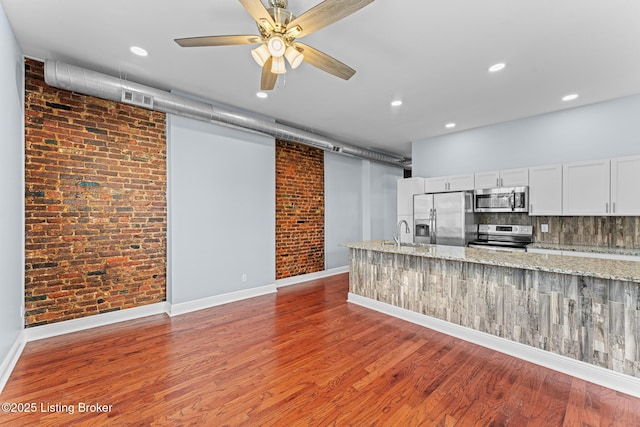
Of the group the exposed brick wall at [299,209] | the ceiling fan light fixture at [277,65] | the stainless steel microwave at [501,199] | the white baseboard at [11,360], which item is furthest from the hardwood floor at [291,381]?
the stainless steel microwave at [501,199]

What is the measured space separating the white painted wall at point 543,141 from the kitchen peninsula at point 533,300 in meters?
2.47

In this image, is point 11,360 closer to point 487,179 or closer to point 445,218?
point 445,218

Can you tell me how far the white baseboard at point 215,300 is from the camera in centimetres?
388

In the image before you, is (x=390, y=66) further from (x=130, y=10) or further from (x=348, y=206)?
(x=348, y=206)

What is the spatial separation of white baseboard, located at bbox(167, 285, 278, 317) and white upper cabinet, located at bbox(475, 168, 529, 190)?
422 centimetres

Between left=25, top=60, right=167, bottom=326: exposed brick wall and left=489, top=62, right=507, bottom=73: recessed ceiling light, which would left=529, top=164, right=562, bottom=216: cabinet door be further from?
left=25, top=60, right=167, bottom=326: exposed brick wall

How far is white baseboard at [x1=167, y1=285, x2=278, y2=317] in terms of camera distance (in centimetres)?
388

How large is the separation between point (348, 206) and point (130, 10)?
521cm

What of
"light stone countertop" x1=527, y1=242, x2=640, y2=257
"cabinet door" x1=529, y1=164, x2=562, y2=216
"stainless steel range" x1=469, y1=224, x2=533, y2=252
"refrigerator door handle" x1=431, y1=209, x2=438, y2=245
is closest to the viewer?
"light stone countertop" x1=527, y1=242, x2=640, y2=257

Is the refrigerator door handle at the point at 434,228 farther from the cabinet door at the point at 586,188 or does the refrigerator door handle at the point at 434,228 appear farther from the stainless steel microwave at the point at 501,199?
the cabinet door at the point at 586,188

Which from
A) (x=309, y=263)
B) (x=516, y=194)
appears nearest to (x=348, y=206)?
(x=309, y=263)

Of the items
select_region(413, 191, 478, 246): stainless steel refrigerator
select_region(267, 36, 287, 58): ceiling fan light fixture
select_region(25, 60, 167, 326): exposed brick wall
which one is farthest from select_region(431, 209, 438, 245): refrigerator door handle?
select_region(25, 60, 167, 326): exposed brick wall

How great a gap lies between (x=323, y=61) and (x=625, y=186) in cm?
445

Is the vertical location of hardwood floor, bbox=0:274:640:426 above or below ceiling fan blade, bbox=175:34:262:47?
below
